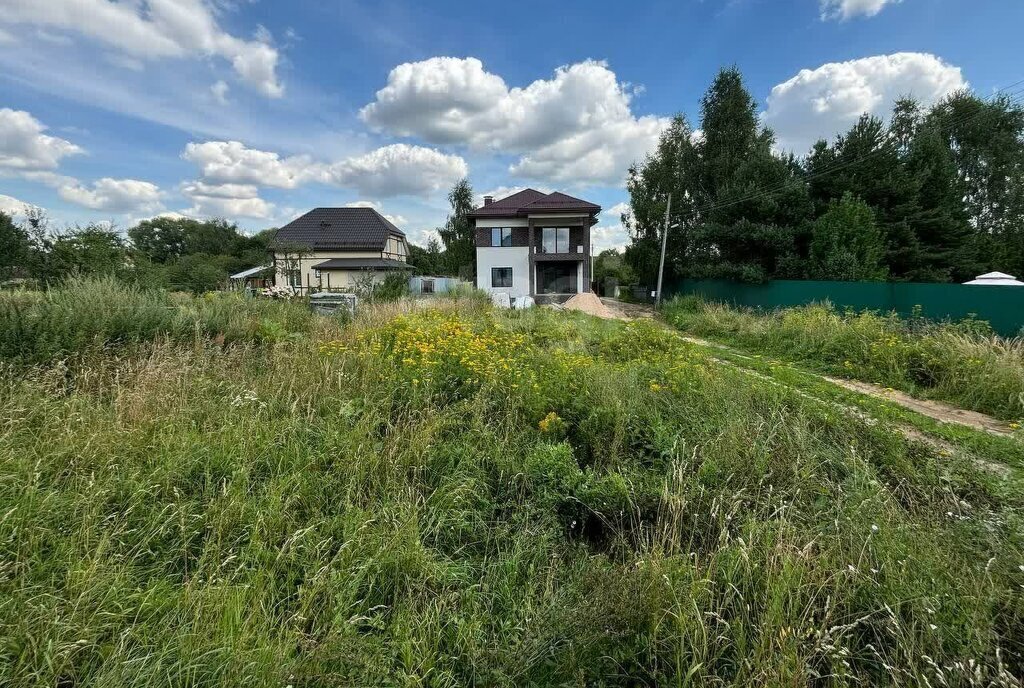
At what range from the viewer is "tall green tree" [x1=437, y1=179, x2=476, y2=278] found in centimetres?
3200

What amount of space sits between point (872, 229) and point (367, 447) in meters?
22.1

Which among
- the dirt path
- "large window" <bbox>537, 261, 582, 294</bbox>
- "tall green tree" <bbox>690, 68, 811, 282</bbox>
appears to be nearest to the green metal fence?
"tall green tree" <bbox>690, 68, 811, 282</bbox>

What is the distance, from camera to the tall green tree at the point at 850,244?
1719cm

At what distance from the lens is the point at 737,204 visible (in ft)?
69.7

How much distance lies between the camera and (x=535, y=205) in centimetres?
2544

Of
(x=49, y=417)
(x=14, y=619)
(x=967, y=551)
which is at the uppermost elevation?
(x=49, y=417)

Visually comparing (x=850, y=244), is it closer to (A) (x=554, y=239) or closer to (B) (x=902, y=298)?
(B) (x=902, y=298)

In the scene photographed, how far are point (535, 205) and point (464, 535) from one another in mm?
24694

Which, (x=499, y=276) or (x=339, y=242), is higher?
(x=339, y=242)

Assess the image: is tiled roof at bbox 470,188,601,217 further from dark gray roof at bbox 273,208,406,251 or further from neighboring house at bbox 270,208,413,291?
dark gray roof at bbox 273,208,406,251

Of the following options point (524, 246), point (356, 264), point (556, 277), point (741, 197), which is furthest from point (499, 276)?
point (741, 197)

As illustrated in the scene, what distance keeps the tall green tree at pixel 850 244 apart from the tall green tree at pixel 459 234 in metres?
21.5

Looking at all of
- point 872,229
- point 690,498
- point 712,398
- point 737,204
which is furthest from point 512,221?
point 690,498

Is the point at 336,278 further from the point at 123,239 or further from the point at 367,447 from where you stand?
the point at 367,447
